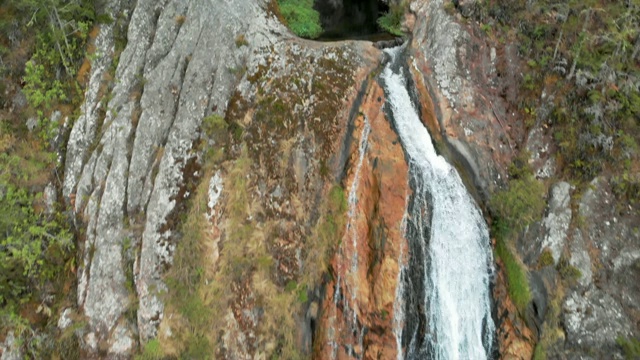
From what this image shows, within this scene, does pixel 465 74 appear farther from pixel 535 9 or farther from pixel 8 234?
pixel 8 234

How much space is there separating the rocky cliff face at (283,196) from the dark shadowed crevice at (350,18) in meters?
5.52

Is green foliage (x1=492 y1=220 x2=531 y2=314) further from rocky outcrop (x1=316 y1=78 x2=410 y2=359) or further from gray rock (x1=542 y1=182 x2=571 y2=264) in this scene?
rocky outcrop (x1=316 y1=78 x2=410 y2=359)

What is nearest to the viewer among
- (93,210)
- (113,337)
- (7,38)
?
(113,337)

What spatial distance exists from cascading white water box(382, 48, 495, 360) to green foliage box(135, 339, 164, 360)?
640 centimetres

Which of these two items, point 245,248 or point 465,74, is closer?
point 245,248

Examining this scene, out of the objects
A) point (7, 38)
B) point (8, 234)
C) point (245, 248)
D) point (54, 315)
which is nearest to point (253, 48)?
point (245, 248)

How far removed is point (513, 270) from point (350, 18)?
46.2 feet

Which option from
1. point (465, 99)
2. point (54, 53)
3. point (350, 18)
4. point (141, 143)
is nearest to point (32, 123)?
point (54, 53)

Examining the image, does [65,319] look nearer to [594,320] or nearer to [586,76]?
[594,320]

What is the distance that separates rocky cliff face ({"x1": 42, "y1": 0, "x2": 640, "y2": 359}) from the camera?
31.6 feet

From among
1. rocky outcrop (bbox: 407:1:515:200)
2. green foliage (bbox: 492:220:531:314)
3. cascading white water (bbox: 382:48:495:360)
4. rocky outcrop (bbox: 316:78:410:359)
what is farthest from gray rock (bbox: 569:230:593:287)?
rocky outcrop (bbox: 316:78:410:359)

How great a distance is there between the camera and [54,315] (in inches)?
388

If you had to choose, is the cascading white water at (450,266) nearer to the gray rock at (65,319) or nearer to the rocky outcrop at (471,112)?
the rocky outcrop at (471,112)

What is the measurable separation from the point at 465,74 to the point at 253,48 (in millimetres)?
6773
